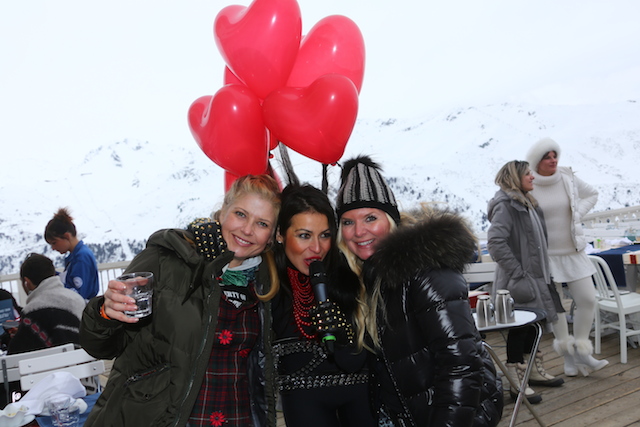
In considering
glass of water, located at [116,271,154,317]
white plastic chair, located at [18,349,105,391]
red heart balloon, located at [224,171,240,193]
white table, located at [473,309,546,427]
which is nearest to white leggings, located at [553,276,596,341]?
white table, located at [473,309,546,427]

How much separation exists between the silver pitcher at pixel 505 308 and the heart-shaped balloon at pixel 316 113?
1425 mm

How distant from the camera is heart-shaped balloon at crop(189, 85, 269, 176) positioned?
165 centimetres

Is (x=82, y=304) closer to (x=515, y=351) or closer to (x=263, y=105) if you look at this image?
(x=263, y=105)

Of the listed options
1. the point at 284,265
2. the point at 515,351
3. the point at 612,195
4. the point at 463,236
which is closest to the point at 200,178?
the point at 515,351

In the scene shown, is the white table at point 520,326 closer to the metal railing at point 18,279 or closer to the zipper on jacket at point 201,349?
the zipper on jacket at point 201,349

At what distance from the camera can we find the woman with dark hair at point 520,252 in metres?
3.40

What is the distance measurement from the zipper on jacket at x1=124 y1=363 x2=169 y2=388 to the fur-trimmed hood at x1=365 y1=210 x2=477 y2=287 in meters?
0.62

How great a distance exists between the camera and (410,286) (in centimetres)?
140

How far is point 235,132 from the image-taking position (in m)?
1.66

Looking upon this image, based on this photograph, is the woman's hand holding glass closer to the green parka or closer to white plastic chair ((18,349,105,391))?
the green parka

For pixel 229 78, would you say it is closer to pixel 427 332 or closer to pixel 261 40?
pixel 261 40

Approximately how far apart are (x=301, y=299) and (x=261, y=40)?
2.71 feet

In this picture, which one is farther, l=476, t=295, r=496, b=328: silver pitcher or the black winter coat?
l=476, t=295, r=496, b=328: silver pitcher

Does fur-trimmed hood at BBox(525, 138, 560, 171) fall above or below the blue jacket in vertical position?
above
